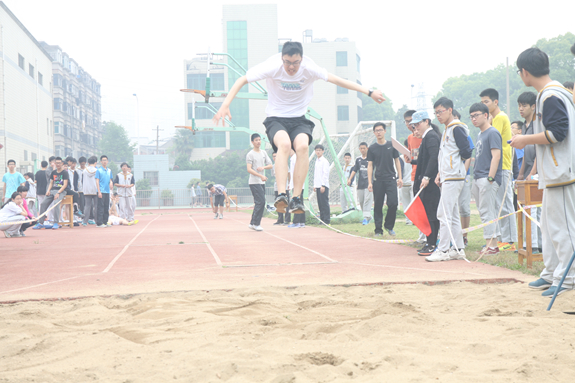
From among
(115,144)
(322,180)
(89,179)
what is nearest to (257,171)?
(322,180)

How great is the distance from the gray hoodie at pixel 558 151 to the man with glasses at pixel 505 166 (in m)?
2.55

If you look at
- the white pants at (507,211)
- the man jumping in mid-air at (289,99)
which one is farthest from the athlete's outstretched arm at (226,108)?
the white pants at (507,211)

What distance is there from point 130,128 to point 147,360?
148462 millimetres

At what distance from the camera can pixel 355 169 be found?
12180 millimetres

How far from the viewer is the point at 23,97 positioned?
3416cm

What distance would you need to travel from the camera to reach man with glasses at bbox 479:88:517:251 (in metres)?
6.42

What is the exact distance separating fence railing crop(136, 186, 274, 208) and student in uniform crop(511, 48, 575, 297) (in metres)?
33.2

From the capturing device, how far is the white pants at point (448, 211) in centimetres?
582

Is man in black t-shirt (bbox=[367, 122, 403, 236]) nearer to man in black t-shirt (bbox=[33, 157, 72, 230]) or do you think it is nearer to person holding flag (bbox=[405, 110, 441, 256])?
person holding flag (bbox=[405, 110, 441, 256])

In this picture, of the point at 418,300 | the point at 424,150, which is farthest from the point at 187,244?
the point at 418,300

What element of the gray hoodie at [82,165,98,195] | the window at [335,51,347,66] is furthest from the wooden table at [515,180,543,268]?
the window at [335,51,347,66]

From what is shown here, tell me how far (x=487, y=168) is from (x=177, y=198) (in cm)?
3580

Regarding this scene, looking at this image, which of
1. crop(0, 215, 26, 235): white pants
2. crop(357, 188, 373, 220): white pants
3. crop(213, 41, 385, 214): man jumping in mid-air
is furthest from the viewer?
crop(357, 188, 373, 220): white pants

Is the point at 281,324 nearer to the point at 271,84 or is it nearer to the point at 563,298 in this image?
the point at 563,298
